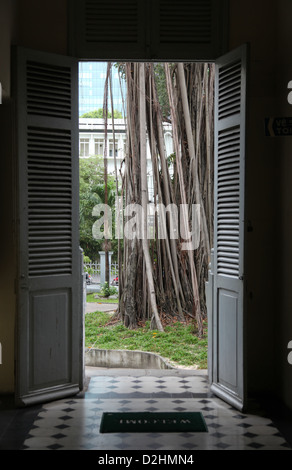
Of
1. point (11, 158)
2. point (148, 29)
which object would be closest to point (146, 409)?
point (11, 158)

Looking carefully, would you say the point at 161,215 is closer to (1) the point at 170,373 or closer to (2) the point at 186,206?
(2) the point at 186,206

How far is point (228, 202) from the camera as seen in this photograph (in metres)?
3.86

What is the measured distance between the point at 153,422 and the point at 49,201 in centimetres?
157

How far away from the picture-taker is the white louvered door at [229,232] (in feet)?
11.9

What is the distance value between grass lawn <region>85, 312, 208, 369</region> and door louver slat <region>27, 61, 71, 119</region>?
3297 mm

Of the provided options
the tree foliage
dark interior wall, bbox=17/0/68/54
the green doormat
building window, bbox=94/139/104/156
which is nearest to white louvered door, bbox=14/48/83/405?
dark interior wall, bbox=17/0/68/54

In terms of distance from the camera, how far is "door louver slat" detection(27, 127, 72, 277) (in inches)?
147

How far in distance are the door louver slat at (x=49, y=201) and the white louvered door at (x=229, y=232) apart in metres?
1.04

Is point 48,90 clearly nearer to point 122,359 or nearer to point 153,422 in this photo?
point 153,422

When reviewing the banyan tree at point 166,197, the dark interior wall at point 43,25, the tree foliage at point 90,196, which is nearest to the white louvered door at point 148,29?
the dark interior wall at point 43,25

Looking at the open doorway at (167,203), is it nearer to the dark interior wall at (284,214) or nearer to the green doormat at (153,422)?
the dark interior wall at (284,214)

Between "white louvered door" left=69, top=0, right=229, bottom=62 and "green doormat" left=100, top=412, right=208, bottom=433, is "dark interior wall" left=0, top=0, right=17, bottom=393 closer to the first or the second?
"white louvered door" left=69, top=0, right=229, bottom=62

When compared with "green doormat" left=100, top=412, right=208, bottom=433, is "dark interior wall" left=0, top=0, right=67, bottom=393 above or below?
above

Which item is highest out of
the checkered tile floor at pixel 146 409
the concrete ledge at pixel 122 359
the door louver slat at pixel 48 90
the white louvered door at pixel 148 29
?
the white louvered door at pixel 148 29
